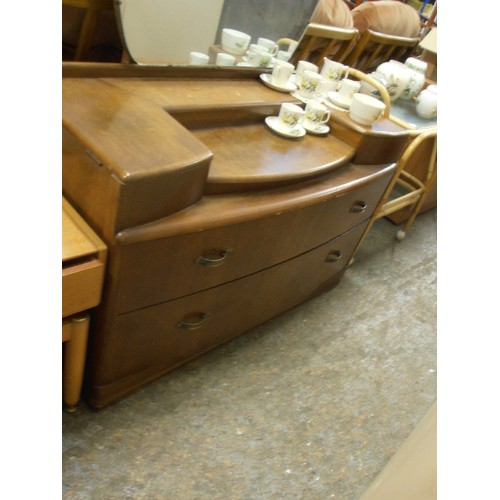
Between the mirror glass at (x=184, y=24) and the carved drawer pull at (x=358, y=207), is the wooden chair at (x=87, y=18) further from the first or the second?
the carved drawer pull at (x=358, y=207)

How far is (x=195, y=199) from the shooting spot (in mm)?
1006

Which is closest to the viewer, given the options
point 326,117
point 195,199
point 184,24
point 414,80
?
point 195,199

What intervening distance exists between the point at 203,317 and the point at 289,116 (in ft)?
2.14

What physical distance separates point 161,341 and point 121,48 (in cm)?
80

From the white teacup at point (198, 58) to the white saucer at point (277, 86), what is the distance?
24 centimetres

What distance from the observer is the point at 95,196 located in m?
0.89

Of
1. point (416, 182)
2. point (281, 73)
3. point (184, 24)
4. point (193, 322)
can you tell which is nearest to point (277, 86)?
point (281, 73)

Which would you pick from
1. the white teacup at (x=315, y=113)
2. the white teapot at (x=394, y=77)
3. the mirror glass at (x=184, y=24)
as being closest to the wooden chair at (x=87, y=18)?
the mirror glass at (x=184, y=24)

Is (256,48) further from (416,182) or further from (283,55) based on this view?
(416,182)

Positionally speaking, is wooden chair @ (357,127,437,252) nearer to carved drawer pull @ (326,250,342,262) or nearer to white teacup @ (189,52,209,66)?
carved drawer pull @ (326,250,342,262)

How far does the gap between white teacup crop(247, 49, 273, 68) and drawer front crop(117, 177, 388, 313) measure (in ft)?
1.90
